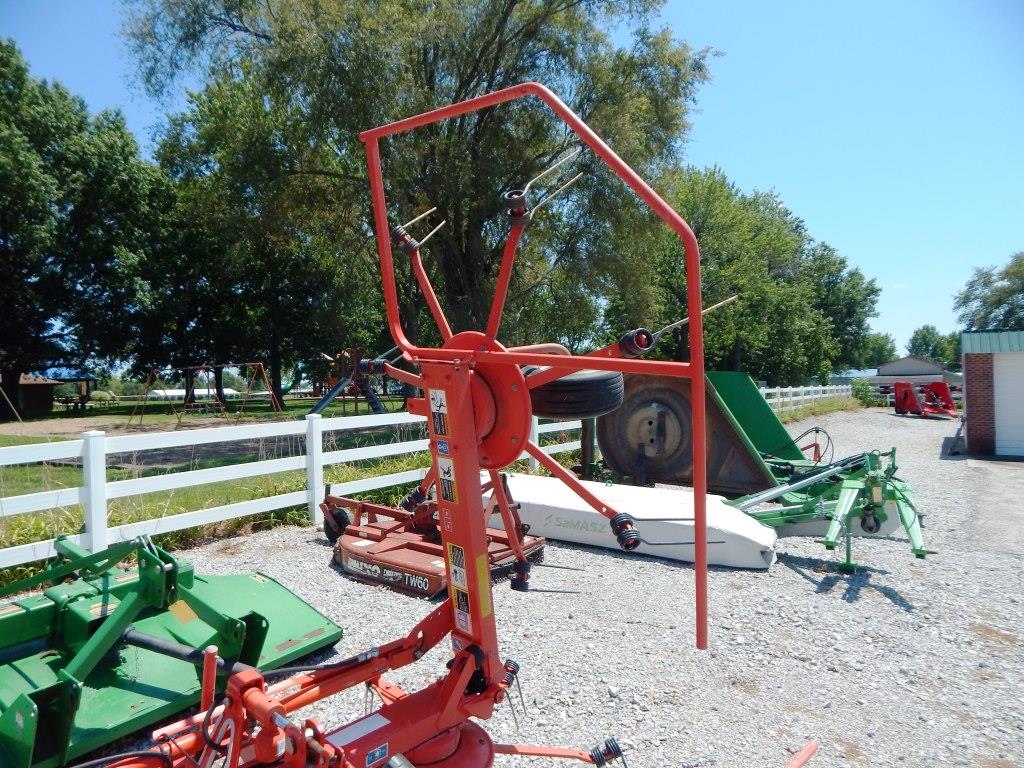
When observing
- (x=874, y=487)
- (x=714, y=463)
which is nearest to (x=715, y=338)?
(x=714, y=463)

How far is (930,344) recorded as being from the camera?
12656 cm

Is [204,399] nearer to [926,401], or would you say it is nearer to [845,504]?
[845,504]

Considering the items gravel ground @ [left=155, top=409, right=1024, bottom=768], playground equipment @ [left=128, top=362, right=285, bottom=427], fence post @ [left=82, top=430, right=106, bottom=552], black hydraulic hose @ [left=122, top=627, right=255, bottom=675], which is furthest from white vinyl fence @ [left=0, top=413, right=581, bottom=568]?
playground equipment @ [left=128, top=362, right=285, bottom=427]

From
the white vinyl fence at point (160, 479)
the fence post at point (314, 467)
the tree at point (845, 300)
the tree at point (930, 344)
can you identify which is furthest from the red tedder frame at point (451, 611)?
the tree at point (930, 344)

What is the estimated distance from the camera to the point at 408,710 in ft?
8.69

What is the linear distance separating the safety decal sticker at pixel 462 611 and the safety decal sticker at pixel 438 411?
66 centimetres

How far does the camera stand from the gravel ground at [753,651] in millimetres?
3559

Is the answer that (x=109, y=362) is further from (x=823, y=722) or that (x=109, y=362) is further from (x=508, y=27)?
(x=823, y=722)

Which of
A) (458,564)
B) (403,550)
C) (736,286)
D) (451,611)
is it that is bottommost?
(403,550)

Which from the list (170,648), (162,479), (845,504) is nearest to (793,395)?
(845,504)

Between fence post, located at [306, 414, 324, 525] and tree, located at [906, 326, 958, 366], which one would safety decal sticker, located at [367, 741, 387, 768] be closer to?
fence post, located at [306, 414, 324, 525]

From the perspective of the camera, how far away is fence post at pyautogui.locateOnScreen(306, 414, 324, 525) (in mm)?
7875

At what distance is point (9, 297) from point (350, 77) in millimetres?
24854

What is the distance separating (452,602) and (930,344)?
5766 inches
